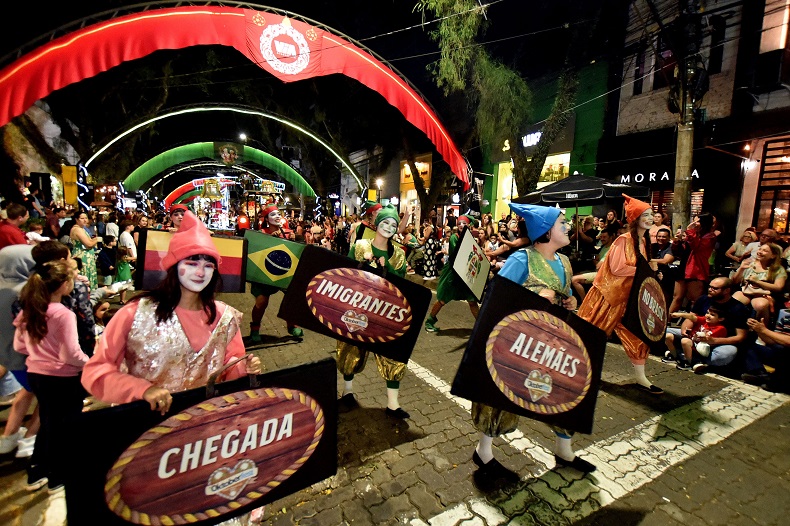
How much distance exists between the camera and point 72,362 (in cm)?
269

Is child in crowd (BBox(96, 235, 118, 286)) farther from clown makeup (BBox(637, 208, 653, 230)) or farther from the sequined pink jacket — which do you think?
clown makeup (BBox(637, 208, 653, 230))

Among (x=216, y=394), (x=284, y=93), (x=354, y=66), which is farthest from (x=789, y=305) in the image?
(x=284, y=93)

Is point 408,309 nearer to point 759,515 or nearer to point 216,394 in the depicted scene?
point 216,394

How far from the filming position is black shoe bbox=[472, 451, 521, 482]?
2.99 metres

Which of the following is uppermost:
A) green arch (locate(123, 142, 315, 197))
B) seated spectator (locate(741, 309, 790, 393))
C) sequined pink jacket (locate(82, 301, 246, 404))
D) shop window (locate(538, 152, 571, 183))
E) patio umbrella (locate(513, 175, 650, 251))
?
green arch (locate(123, 142, 315, 197))

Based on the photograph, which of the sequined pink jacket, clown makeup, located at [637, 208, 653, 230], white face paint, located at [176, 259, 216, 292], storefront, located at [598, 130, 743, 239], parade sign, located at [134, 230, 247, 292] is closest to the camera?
the sequined pink jacket

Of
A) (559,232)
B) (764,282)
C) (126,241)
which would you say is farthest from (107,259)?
(764,282)

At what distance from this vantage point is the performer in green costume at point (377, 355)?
3.80 m

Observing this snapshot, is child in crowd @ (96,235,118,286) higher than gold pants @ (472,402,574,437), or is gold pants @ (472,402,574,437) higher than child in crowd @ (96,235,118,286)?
child in crowd @ (96,235,118,286)

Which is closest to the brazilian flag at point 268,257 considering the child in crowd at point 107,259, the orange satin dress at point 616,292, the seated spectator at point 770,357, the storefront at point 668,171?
the orange satin dress at point 616,292

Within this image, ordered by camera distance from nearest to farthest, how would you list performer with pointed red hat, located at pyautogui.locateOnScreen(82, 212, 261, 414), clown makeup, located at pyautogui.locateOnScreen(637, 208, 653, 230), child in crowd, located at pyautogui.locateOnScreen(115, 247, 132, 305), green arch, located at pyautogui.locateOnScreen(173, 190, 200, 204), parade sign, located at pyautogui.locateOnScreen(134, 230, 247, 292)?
performer with pointed red hat, located at pyautogui.locateOnScreen(82, 212, 261, 414), clown makeup, located at pyautogui.locateOnScreen(637, 208, 653, 230), parade sign, located at pyautogui.locateOnScreen(134, 230, 247, 292), child in crowd, located at pyautogui.locateOnScreen(115, 247, 132, 305), green arch, located at pyautogui.locateOnScreen(173, 190, 200, 204)

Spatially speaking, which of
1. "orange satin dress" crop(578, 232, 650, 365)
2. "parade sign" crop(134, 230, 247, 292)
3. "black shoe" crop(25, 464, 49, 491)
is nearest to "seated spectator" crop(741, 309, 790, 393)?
"orange satin dress" crop(578, 232, 650, 365)

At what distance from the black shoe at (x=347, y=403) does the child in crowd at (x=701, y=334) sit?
4.80 m

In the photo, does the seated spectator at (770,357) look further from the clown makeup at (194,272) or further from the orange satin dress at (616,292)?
the clown makeup at (194,272)
